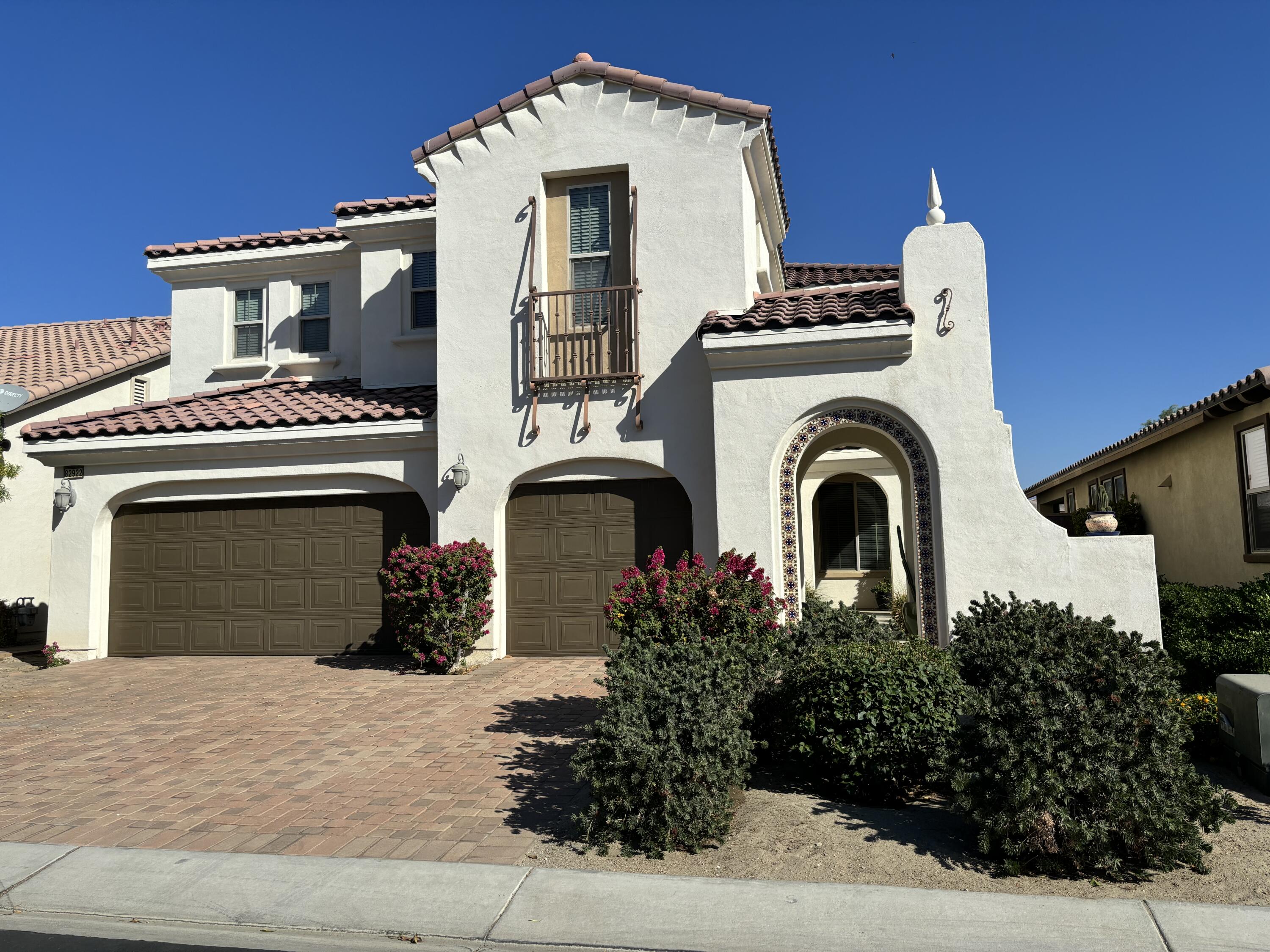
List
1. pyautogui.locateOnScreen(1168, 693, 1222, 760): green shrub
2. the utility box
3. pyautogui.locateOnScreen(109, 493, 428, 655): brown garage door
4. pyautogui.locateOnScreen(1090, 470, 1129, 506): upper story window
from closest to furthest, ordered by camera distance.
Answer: the utility box < pyautogui.locateOnScreen(1168, 693, 1222, 760): green shrub < pyautogui.locateOnScreen(109, 493, 428, 655): brown garage door < pyautogui.locateOnScreen(1090, 470, 1129, 506): upper story window

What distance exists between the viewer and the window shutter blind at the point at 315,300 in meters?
15.7

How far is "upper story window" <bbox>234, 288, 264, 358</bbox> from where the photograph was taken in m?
16.1

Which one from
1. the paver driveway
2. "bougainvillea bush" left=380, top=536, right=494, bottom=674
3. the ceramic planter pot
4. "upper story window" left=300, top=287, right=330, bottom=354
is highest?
"upper story window" left=300, top=287, right=330, bottom=354

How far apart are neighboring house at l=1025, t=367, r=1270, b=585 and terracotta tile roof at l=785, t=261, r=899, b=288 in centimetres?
563

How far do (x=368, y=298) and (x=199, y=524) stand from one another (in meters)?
4.58

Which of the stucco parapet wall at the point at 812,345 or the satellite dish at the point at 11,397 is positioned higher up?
the stucco parapet wall at the point at 812,345

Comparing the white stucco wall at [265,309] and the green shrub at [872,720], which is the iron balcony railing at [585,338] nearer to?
the white stucco wall at [265,309]

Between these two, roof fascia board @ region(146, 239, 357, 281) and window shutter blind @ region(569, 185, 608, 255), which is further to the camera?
roof fascia board @ region(146, 239, 357, 281)

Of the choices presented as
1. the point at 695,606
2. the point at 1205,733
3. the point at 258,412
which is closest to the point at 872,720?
the point at 695,606

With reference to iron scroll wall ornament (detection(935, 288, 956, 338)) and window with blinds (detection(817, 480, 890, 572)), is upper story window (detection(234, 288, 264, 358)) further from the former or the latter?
iron scroll wall ornament (detection(935, 288, 956, 338))

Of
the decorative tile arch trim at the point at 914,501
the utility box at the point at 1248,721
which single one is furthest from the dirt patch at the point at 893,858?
the decorative tile arch trim at the point at 914,501

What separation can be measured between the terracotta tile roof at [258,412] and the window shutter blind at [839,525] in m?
8.80

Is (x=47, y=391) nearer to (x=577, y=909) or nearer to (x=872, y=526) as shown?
(x=872, y=526)

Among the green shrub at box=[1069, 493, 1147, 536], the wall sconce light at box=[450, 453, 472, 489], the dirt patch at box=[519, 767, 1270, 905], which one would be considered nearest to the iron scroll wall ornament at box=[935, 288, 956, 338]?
the dirt patch at box=[519, 767, 1270, 905]
